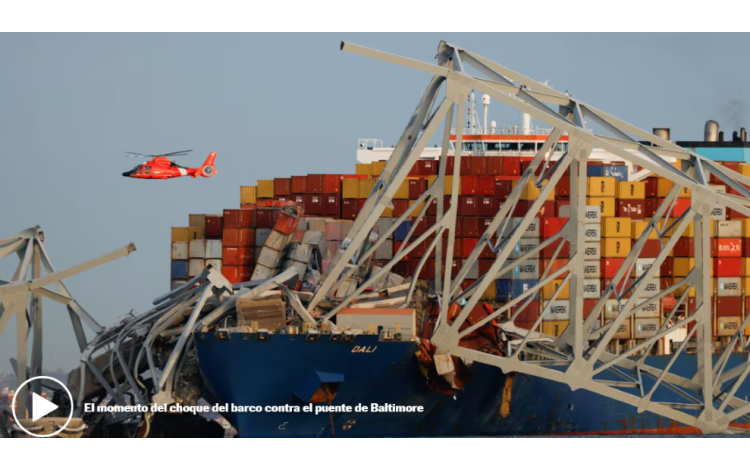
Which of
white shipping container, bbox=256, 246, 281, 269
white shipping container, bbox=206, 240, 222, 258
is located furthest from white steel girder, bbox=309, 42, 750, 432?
white shipping container, bbox=206, 240, 222, 258

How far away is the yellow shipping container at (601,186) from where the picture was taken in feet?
170

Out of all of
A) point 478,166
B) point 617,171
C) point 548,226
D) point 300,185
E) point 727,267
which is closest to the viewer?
point 548,226

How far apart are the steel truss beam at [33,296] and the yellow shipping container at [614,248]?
69.4ft

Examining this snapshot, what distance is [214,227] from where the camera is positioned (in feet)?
169

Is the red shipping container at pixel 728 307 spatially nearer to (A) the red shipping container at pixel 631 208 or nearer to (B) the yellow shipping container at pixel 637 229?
(B) the yellow shipping container at pixel 637 229

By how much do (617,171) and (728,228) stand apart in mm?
5824

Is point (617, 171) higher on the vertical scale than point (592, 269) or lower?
higher

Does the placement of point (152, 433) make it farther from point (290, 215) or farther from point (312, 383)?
point (290, 215)

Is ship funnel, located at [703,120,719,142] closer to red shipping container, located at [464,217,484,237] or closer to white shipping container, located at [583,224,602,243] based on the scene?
white shipping container, located at [583,224,602,243]

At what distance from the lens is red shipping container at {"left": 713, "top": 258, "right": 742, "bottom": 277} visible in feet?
172

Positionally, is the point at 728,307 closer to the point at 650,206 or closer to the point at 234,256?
the point at 650,206

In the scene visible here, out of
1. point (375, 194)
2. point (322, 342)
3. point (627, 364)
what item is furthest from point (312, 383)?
point (627, 364)

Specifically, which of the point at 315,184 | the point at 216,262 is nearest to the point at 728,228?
the point at 315,184

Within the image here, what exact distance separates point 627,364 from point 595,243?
8761 mm
